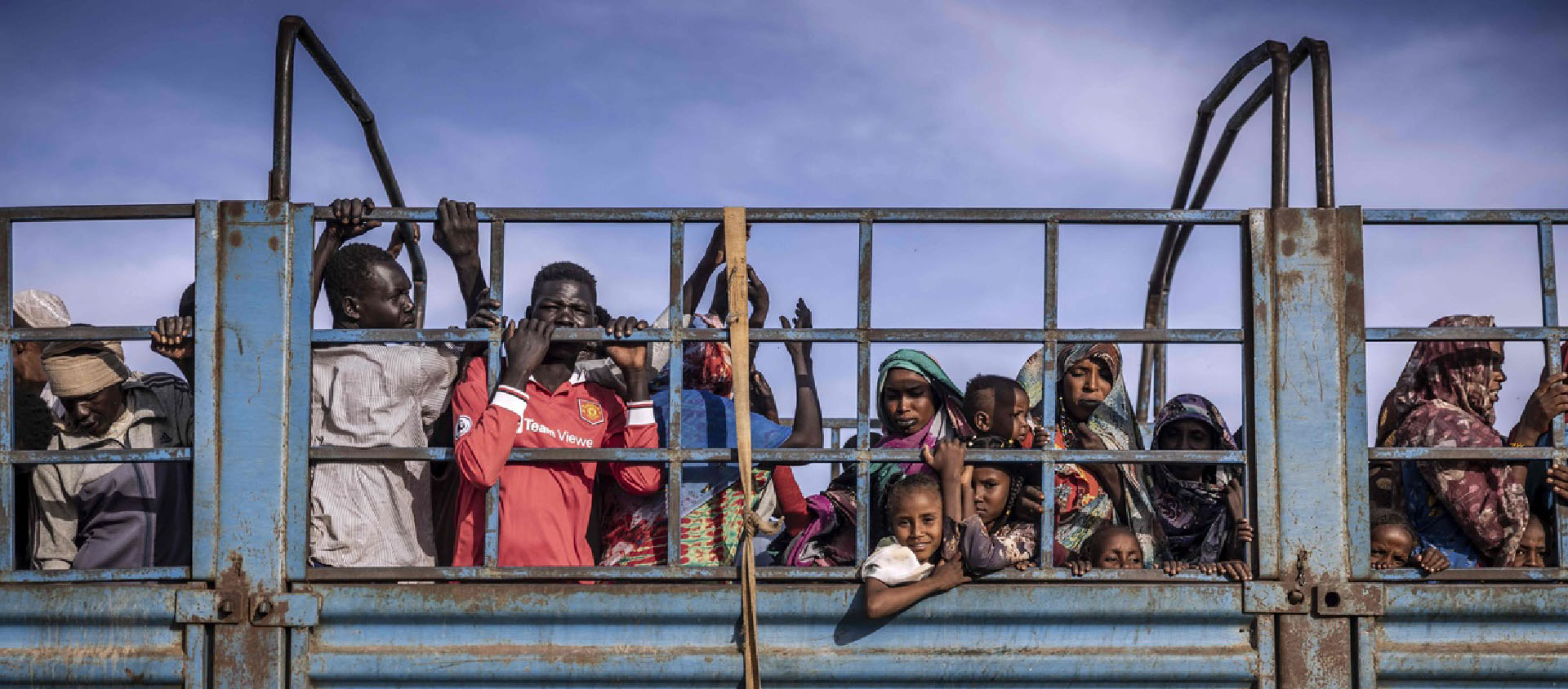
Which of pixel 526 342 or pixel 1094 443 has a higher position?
pixel 526 342

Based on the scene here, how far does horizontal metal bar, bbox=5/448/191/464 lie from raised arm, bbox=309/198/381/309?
433 mm

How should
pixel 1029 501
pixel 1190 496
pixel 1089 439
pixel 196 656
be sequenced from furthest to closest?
pixel 1089 439 → pixel 1190 496 → pixel 1029 501 → pixel 196 656

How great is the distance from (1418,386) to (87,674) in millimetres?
3209

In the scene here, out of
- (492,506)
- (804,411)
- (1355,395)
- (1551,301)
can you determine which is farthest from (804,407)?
(1551,301)

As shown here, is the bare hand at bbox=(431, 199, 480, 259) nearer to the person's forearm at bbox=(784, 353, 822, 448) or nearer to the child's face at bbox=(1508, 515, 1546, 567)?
the person's forearm at bbox=(784, 353, 822, 448)

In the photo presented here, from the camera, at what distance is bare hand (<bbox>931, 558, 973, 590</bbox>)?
2619 millimetres

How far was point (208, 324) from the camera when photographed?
268 centimetres

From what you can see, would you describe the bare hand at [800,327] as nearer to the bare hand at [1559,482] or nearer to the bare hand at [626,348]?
the bare hand at [626,348]

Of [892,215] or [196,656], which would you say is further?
[892,215]

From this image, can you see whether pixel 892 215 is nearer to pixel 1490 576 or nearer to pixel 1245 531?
pixel 1245 531

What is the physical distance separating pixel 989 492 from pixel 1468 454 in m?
1.08

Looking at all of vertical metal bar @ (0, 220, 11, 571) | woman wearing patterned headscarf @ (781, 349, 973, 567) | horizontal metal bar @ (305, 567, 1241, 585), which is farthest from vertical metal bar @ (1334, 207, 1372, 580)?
vertical metal bar @ (0, 220, 11, 571)

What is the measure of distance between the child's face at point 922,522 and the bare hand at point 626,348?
704mm

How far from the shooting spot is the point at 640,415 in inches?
121
